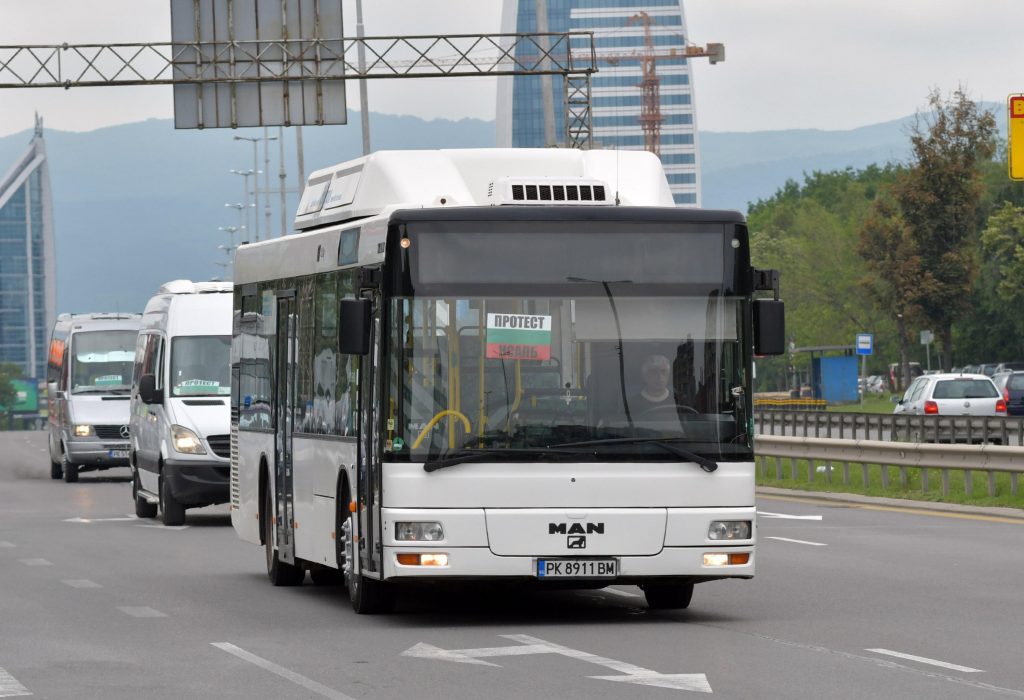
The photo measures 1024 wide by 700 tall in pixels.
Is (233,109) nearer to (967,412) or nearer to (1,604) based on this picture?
(967,412)

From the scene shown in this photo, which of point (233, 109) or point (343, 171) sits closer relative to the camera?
point (343, 171)

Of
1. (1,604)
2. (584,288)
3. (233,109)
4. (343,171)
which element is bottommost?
(1,604)

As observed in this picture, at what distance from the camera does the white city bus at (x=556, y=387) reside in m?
12.5

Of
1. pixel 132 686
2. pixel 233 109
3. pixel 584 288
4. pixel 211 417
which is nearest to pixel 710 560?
pixel 584 288

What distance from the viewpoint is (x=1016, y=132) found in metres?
27.6

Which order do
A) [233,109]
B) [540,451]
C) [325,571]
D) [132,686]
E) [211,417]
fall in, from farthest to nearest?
[233,109] → [211,417] → [325,571] → [540,451] → [132,686]

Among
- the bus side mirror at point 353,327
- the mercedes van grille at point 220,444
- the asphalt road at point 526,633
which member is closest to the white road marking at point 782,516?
the asphalt road at point 526,633

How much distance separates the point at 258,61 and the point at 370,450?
22.5 metres

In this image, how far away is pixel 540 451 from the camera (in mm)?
12508

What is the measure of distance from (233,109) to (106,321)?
604cm

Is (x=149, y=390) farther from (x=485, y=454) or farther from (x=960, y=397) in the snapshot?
(x=960, y=397)

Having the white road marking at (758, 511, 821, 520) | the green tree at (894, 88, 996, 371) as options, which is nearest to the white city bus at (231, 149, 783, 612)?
the white road marking at (758, 511, 821, 520)

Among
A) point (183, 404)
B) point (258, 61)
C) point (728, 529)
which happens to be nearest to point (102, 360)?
point (258, 61)

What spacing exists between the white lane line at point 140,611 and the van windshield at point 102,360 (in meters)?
23.8
